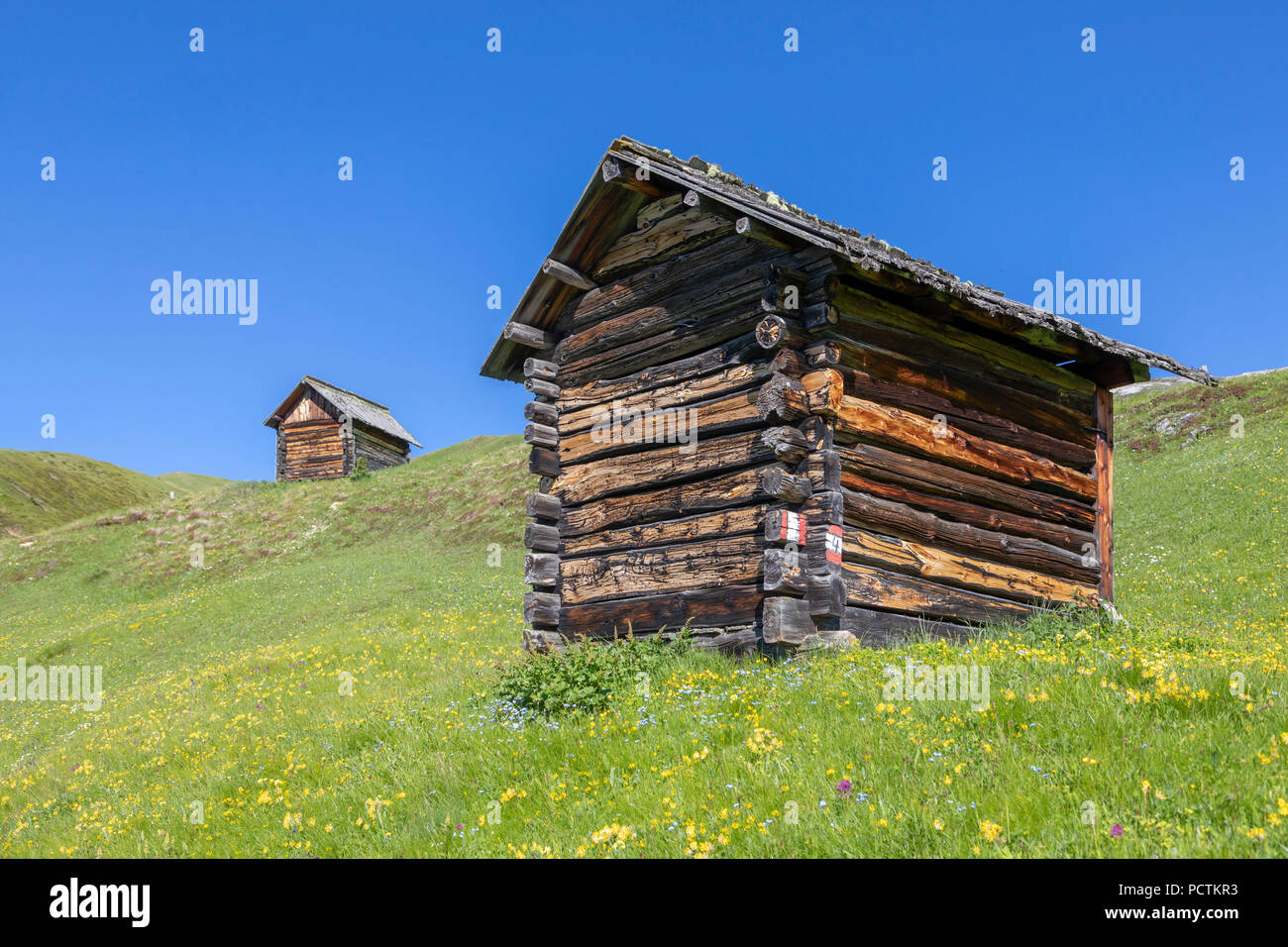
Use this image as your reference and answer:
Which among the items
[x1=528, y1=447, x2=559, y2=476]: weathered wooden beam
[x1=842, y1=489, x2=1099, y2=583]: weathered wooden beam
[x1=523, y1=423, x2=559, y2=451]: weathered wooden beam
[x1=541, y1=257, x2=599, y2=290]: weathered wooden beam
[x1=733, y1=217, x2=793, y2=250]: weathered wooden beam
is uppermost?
[x1=541, y1=257, x2=599, y2=290]: weathered wooden beam

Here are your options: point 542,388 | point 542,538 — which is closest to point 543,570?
point 542,538

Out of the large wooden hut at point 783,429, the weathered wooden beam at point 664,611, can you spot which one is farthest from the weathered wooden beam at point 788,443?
the weathered wooden beam at point 664,611

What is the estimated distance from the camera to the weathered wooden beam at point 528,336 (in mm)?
12375

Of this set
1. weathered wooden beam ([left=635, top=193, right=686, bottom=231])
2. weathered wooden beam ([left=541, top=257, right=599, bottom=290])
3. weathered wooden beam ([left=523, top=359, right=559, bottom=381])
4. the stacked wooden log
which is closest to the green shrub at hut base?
weathered wooden beam ([left=523, top=359, right=559, bottom=381])

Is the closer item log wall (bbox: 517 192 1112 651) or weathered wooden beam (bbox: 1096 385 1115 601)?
log wall (bbox: 517 192 1112 651)

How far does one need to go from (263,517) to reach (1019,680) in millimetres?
42831

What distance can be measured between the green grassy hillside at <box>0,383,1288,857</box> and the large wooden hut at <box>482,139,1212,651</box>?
949 mm

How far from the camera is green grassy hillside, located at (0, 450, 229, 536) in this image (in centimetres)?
10419

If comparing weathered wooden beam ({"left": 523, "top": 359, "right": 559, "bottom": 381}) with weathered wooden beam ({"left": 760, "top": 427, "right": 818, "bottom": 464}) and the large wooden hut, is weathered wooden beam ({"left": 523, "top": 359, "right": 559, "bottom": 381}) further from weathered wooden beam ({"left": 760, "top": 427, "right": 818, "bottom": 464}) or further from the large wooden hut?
weathered wooden beam ({"left": 760, "top": 427, "right": 818, "bottom": 464})

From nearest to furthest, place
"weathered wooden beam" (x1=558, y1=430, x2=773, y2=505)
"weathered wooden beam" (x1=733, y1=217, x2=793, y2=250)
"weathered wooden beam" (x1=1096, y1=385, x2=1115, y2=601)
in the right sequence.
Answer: "weathered wooden beam" (x1=733, y1=217, x2=793, y2=250), "weathered wooden beam" (x1=558, y1=430, x2=773, y2=505), "weathered wooden beam" (x1=1096, y1=385, x2=1115, y2=601)

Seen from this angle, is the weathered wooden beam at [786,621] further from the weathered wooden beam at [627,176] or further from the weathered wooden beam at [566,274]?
the weathered wooden beam at [566,274]

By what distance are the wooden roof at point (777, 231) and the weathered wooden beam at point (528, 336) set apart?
0.35 ft
